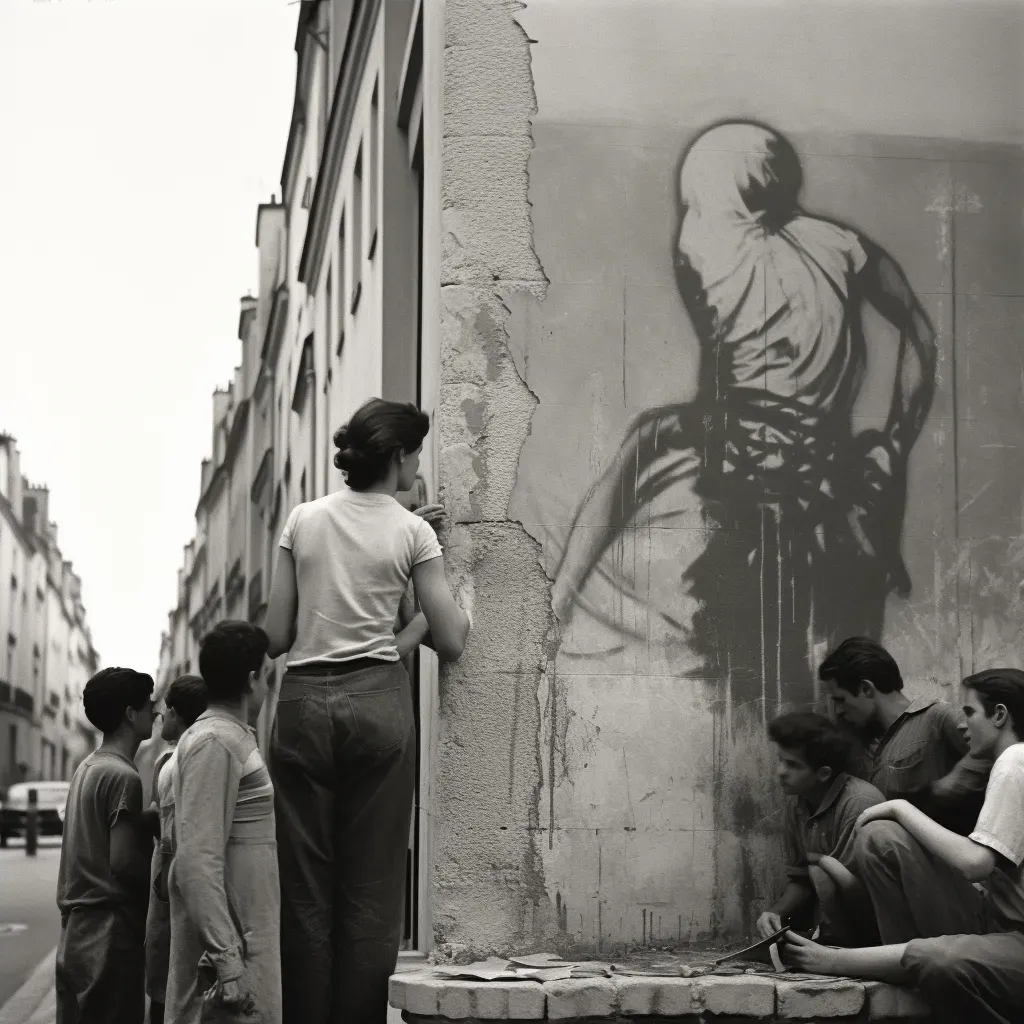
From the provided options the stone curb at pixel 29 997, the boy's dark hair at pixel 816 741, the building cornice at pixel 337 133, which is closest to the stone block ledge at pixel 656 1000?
the boy's dark hair at pixel 816 741

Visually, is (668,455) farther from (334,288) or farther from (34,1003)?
(334,288)

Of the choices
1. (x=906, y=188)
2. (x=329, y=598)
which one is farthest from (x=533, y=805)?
(x=906, y=188)

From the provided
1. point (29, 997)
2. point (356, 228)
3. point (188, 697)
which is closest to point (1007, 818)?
point (188, 697)

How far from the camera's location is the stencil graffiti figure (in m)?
5.99

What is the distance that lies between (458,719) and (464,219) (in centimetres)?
194

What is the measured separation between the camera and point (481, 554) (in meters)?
5.92

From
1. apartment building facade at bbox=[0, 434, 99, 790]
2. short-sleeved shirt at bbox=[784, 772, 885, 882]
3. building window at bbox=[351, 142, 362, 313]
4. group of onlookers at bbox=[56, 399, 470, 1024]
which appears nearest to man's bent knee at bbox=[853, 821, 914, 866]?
short-sleeved shirt at bbox=[784, 772, 885, 882]

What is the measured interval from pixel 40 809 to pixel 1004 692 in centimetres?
3357

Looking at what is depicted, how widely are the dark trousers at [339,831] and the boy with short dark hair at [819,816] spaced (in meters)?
1.45

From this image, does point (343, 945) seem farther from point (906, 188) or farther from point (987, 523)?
point (906, 188)

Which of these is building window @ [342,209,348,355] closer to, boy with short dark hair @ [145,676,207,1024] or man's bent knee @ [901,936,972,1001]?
boy with short dark hair @ [145,676,207,1024]

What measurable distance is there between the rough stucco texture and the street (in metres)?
5.97

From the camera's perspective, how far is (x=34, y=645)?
7306 centimetres

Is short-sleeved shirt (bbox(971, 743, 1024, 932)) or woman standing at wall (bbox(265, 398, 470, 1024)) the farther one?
woman standing at wall (bbox(265, 398, 470, 1024))
